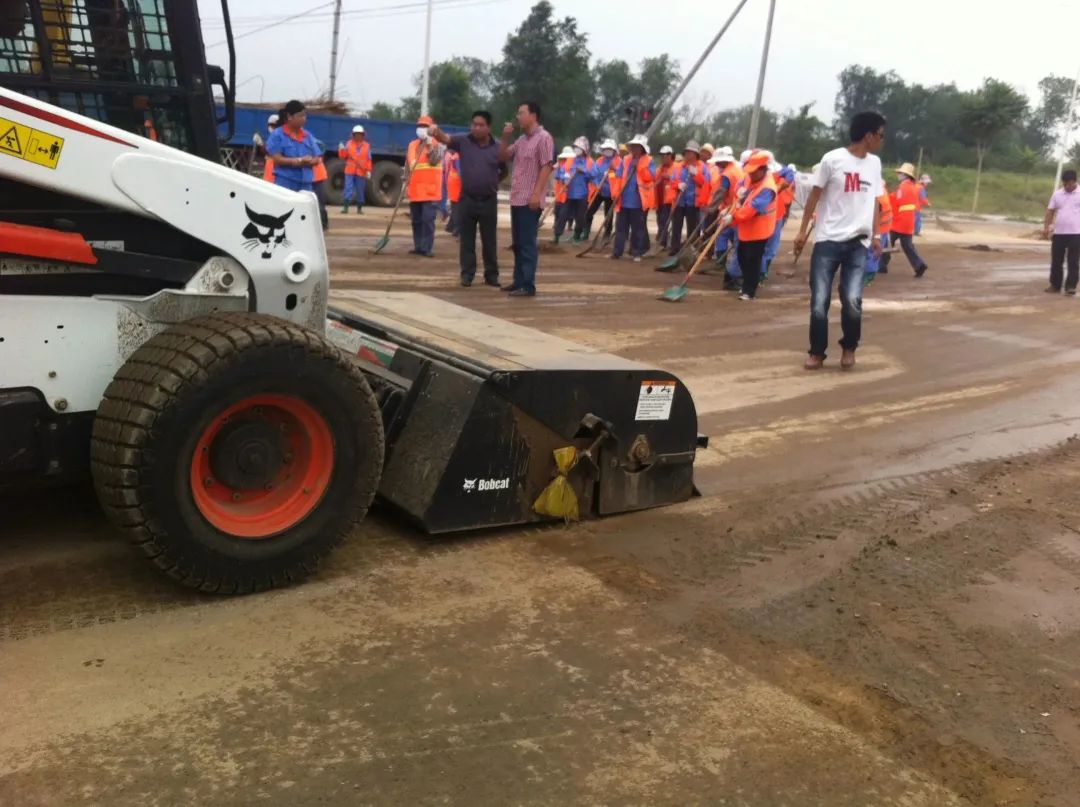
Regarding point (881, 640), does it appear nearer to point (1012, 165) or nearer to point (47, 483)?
point (47, 483)

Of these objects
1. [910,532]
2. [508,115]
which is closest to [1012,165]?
[508,115]

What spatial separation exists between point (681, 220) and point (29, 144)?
14.4m

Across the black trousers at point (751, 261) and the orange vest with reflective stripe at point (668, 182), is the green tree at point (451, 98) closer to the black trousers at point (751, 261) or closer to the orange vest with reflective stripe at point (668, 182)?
the orange vest with reflective stripe at point (668, 182)

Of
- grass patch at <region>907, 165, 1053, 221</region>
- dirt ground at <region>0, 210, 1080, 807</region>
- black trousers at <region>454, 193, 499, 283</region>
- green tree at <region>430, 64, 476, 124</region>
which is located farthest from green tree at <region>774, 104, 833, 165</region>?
dirt ground at <region>0, 210, 1080, 807</region>

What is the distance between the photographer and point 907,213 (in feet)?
55.5

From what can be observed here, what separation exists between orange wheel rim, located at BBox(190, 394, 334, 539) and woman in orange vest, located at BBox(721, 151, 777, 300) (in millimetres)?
8901

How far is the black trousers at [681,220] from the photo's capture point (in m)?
16.5

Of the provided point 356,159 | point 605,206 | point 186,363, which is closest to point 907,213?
point 605,206

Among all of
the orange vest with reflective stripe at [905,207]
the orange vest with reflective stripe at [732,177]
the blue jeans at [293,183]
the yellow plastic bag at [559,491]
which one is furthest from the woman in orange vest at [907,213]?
the yellow plastic bag at [559,491]

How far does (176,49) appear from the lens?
12.2ft

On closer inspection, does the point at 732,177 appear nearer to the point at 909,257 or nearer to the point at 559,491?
the point at 909,257

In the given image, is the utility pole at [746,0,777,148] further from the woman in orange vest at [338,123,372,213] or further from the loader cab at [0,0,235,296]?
the loader cab at [0,0,235,296]

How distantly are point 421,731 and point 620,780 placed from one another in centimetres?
58

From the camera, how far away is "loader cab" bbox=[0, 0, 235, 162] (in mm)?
3428
